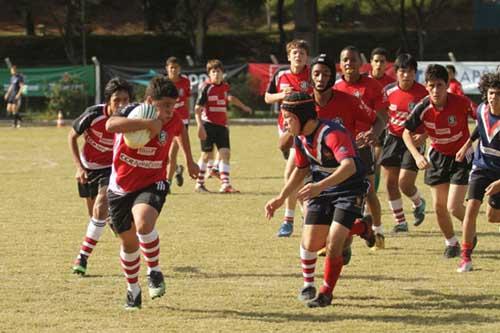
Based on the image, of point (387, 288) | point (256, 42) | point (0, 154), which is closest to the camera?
point (387, 288)

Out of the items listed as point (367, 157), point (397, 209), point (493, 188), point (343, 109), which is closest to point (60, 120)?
point (397, 209)

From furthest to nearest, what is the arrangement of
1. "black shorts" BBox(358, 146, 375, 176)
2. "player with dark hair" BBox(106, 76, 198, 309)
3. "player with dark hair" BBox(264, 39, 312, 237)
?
"player with dark hair" BBox(264, 39, 312, 237), "black shorts" BBox(358, 146, 375, 176), "player with dark hair" BBox(106, 76, 198, 309)

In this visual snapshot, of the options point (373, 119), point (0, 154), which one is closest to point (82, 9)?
point (0, 154)

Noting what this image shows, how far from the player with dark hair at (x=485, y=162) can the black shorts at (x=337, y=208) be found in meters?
1.57

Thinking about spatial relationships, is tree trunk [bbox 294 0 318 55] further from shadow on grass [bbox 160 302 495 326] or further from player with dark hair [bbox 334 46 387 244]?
shadow on grass [bbox 160 302 495 326]

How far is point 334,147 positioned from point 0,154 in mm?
16491

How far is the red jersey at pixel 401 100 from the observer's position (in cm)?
1192

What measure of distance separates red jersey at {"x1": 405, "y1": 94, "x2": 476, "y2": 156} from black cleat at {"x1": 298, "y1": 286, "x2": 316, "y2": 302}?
2.43 metres

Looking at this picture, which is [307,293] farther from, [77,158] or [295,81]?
[295,81]

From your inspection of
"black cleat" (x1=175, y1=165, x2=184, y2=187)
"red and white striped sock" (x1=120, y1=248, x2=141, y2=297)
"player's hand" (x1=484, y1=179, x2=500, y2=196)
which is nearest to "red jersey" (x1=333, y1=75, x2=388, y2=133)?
"player's hand" (x1=484, y1=179, x2=500, y2=196)

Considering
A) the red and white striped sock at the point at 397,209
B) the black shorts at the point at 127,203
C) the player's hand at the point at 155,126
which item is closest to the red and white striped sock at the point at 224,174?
the red and white striped sock at the point at 397,209

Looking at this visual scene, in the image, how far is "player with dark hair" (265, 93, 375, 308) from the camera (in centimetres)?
782

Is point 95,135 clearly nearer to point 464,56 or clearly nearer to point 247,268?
point 247,268

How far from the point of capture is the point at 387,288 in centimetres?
897
